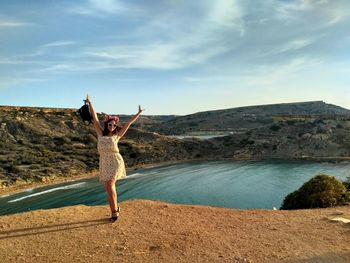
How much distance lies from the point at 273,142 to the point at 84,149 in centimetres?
4112

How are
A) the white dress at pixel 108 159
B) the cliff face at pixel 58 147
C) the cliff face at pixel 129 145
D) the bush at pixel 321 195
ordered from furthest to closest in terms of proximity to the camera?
the cliff face at pixel 129 145, the cliff face at pixel 58 147, the bush at pixel 321 195, the white dress at pixel 108 159

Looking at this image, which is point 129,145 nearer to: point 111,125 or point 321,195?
point 321,195

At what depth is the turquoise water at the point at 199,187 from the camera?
45281mm

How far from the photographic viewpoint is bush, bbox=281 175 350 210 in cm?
1931

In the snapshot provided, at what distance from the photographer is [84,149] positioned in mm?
74375

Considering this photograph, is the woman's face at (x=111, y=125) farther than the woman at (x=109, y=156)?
Yes

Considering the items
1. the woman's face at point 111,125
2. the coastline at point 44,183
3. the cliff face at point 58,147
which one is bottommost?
the coastline at point 44,183

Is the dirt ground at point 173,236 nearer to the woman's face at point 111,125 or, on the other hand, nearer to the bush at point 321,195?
the bush at point 321,195

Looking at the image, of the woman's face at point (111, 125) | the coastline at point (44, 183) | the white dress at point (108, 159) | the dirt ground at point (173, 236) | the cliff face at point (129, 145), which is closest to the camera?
the dirt ground at point (173, 236)

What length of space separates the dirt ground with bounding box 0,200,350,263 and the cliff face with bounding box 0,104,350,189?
1786 inches

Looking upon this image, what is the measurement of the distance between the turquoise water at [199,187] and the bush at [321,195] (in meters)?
18.0

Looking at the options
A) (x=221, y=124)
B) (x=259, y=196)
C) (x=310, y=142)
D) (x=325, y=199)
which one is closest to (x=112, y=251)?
(x=325, y=199)

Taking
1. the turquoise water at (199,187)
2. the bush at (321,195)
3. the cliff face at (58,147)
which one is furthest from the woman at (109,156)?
the cliff face at (58,147)

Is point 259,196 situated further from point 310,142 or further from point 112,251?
point 310,142
